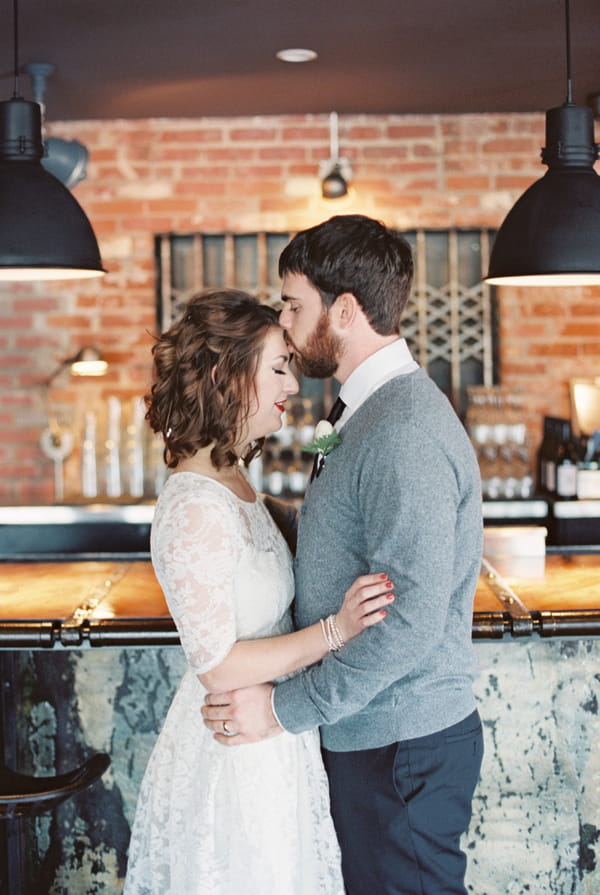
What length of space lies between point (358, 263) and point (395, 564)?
1.84ft

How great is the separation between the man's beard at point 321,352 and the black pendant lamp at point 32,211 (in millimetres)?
739


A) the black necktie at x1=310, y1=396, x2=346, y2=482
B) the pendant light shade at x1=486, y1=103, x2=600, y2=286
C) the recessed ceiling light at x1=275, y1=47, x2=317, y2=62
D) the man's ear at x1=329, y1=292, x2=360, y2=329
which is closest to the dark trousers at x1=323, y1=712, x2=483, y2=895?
the black necktie at x1=310, y1=396, x2=346, y2=482

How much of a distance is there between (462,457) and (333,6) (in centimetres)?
195

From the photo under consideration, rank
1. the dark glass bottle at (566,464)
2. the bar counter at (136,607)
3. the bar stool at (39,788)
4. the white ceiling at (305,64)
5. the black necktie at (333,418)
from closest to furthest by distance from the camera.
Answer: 1. the black necktie at (333,418)
2. the bar stool at (39,788)
3. the bar counter at (136,607)
4. the white ceiling at (305,64)
5. the dark glass bottle at (566,464)

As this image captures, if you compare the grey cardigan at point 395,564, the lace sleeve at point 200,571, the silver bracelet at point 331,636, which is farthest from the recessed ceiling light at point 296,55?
the silver bracelet at point 331,636

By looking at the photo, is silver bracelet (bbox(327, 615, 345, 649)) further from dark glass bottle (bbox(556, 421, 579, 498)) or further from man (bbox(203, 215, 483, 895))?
dark glass bottle (bbox(556, 421, 579, 498))

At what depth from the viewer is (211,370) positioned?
1.94m

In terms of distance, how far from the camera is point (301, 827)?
1948mm

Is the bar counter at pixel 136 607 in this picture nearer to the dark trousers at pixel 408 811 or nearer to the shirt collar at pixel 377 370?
the dark trousers at pixel 408 811

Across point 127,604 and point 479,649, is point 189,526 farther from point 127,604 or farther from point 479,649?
point 479,649

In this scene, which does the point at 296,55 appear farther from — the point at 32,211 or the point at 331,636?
the point at 331,636

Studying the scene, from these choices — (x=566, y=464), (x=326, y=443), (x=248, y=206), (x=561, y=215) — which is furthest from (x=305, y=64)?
(x=326, y=443)

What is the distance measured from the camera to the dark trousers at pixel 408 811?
1845mm

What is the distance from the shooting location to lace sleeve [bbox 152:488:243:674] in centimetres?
178
